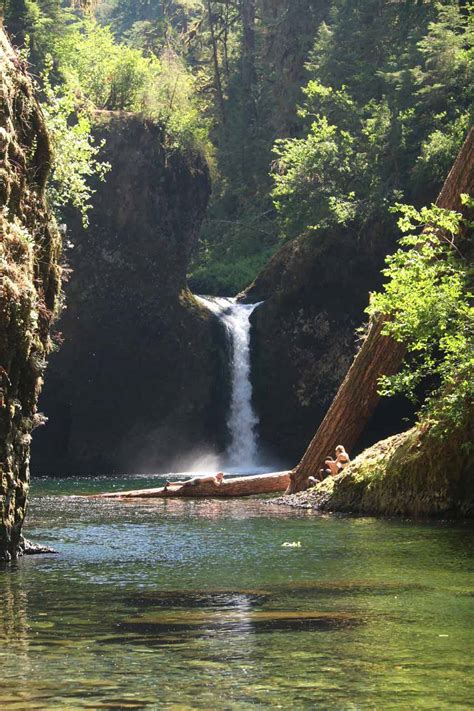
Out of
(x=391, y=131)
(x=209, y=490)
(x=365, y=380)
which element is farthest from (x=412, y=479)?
(x=391, y=131)

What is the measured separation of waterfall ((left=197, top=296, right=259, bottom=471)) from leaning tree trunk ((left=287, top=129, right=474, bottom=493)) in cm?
1682

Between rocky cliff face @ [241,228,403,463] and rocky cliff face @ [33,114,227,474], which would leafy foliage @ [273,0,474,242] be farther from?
rocky cliff face @ [33,114,227,474]

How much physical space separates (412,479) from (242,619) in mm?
11011

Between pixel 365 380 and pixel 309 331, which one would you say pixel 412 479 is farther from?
pixel 309 331

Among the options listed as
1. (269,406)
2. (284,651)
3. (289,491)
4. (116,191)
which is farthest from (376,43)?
(284,651)

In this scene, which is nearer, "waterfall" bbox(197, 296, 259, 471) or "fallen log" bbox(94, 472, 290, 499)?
"fallen log" bbox(94, 472, 290, 499)

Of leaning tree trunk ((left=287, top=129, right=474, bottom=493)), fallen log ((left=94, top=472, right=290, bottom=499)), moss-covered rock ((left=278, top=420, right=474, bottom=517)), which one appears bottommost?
fallen log ((left=94, top=472, right=290, bottom=499))

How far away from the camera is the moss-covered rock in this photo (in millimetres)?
19891

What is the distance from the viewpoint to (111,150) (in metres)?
46.6

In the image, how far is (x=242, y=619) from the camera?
9.90 metres

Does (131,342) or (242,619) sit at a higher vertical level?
(131,342)

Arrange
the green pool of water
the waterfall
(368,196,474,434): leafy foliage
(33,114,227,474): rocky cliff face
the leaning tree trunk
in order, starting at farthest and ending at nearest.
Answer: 1. (33,114,227,474): rocky cliff face
2. the waterfall
3. the leaning tree trunk
4. (368,196,474,434): leafy foliage
5. the green pool of water

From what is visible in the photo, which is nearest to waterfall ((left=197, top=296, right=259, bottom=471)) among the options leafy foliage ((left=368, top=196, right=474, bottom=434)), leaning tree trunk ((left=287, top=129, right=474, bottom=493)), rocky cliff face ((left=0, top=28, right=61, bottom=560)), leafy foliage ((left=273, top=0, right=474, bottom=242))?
leafy foliage ((left=273, top=0, right=474, bottom=242))

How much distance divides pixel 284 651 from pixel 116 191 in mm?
39180
